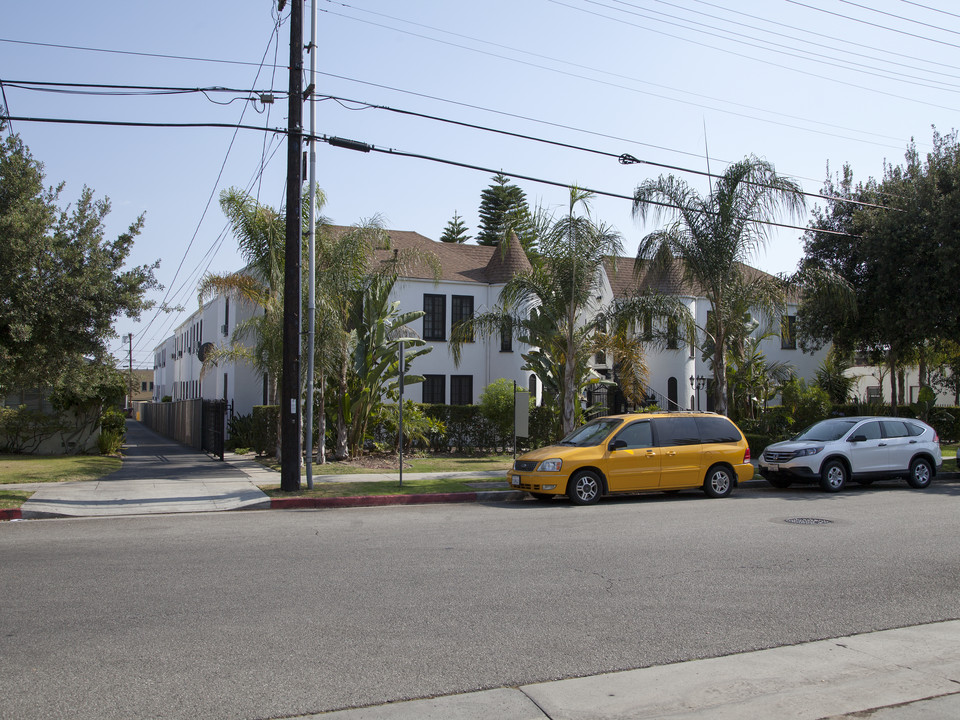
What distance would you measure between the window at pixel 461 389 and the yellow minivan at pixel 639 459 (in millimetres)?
15284

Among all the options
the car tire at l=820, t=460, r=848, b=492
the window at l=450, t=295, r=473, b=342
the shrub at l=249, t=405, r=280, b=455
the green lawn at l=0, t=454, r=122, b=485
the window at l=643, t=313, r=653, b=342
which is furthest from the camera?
the window at l=450, t=295, r=473, b=342

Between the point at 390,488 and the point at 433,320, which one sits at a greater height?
the point at 433,320

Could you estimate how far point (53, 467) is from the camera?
1920 cm

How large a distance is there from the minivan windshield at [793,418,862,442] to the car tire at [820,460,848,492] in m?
0.60

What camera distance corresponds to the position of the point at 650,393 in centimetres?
3372

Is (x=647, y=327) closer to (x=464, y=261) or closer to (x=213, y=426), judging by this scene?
(x=213, y=426)

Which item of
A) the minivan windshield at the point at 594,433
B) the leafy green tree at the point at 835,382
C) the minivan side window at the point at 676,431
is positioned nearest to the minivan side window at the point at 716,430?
the minivan side window at the point at 676,431

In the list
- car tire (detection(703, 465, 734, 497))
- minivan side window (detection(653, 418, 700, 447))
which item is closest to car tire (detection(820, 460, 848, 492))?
car tire (detection(703, 465, 734, 497))

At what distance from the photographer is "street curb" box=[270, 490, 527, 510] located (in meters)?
14.1

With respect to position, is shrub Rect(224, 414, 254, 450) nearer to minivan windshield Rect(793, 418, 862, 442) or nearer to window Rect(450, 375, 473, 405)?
window Rect(450, 375, 473, 405)

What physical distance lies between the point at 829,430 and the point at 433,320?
17.0 m

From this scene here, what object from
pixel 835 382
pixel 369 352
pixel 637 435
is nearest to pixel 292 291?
pixel 369 352

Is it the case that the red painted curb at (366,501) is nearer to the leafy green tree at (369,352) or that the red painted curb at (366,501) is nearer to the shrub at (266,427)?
the leafy green tree at (369,352)

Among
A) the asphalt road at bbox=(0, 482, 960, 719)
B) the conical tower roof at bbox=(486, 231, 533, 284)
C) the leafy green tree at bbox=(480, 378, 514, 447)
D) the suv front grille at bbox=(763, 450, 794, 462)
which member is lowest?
the asphalt road at bbox=(0, 482, 960, 719)
